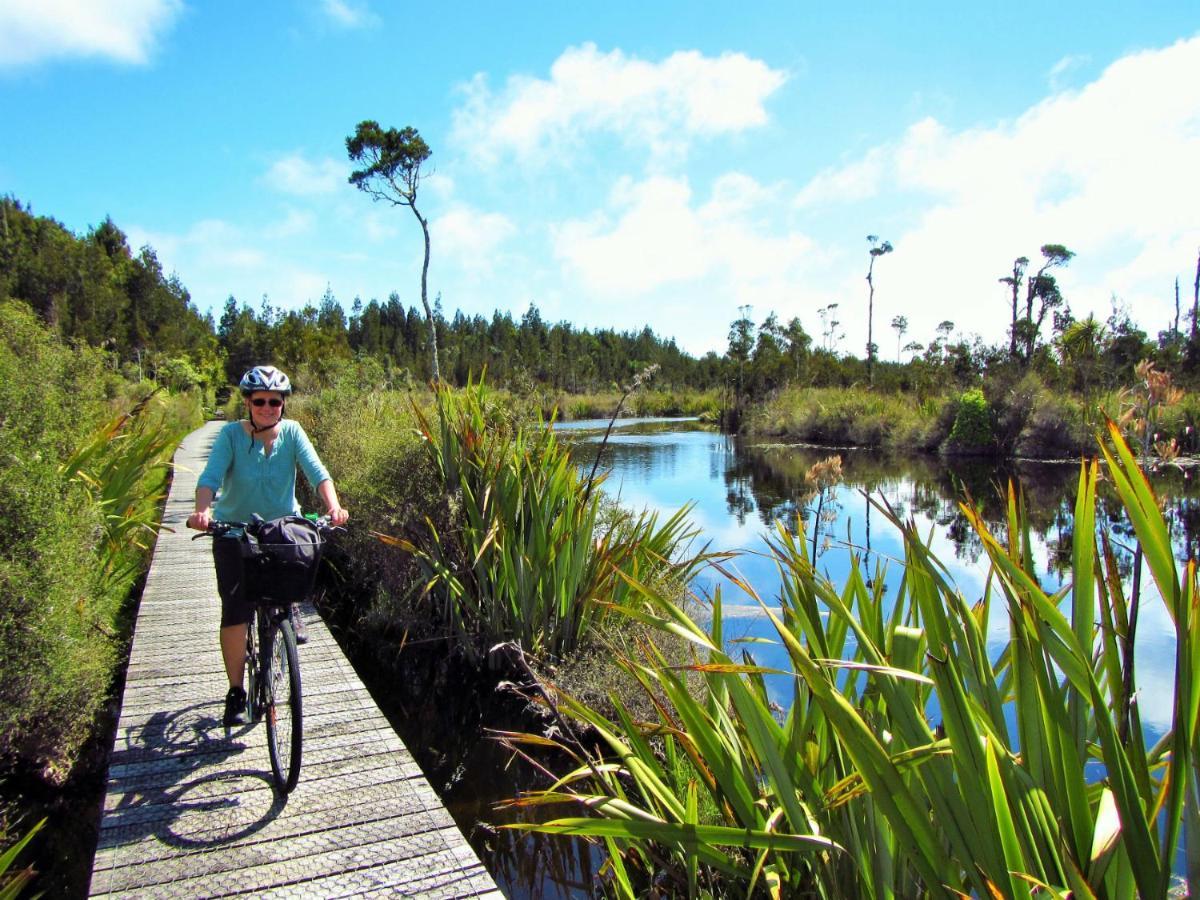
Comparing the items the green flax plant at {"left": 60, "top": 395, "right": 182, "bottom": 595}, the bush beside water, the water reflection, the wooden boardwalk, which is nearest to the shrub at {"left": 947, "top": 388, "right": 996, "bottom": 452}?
the water reflection

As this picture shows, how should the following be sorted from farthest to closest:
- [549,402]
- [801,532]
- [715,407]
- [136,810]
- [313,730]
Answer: [715,407]
[549,402]
[313,730]
[136,810]
[801,532]

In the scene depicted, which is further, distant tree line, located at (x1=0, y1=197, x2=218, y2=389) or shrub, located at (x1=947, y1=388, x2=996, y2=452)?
distant tree line, located at (x1=0, y1=197, x2=218, y2=389)

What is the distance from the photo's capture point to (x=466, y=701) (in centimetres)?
513

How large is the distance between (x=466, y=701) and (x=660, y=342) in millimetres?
110465

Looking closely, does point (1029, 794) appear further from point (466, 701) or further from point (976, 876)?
point (466, 701)

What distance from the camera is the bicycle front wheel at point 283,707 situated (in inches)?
116

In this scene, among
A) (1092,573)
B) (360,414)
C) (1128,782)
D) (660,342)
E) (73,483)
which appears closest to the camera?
(1128,782)

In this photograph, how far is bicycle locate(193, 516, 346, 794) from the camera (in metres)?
2.92

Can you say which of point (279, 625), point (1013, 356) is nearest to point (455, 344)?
point (1013, 356)

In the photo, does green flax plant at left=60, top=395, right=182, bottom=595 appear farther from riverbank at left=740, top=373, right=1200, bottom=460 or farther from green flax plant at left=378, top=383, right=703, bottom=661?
riverbank at left=740, top=373, right=1200, bottom=460

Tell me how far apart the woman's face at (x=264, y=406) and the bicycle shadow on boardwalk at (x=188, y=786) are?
1.48 metres

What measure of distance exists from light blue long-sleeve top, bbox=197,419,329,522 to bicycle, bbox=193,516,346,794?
207mm

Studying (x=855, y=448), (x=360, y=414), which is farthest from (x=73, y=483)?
(x=855, y=448)

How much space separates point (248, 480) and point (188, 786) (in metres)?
1.27
